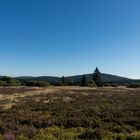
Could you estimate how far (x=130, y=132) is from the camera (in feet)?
37.9

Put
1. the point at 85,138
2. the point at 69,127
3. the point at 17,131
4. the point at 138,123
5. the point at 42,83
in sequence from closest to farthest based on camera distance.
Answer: the point at 85,138
the point at 17,131
the point at 69,127
the point at 138,123
the point at 42,83

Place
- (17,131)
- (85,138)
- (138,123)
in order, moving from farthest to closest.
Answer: (138,123), (17,131), (85,138)

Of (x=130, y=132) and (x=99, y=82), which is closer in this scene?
(x=130, y=132)

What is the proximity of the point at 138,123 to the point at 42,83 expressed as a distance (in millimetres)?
79236

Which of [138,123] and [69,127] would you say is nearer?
[69,127]

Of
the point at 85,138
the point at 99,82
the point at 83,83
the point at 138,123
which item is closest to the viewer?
the point at 85,138

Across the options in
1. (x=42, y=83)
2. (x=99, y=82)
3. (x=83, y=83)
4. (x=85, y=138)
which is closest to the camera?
(x=85, y=138)

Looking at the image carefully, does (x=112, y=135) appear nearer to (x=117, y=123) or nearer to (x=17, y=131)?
(x=117, y=123)

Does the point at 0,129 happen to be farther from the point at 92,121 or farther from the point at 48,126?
Result: the point at 92,121

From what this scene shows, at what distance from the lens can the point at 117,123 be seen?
1362 cm

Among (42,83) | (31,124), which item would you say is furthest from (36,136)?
(42,83)

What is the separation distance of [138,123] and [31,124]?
18.4 ft

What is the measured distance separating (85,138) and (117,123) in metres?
4.04

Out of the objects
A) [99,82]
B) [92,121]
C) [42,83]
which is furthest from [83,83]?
[92,121]
